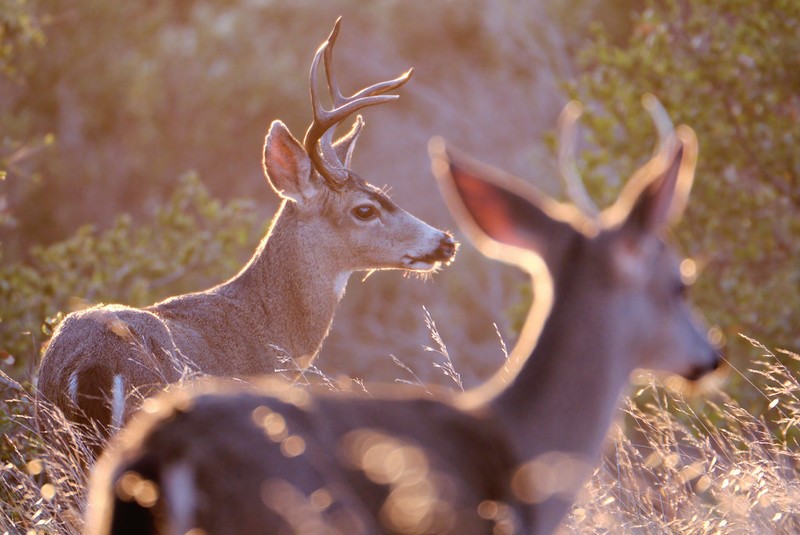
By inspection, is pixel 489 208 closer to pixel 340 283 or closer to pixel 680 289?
pixel 680 289

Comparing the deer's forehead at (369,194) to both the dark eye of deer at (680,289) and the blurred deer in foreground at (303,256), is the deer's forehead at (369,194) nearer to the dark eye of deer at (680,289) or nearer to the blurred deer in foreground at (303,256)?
the blurred deer in foreground at (303,256)

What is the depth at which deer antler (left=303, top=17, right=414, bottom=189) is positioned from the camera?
25.9ft

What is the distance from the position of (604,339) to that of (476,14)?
2911 centimetres

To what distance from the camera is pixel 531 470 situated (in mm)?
3650

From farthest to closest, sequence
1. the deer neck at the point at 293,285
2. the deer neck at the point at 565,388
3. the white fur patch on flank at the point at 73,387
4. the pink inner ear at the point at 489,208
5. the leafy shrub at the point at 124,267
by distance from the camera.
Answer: the leafy shrub at the point at 124,267, the deer neck at the point at 293,285, the white fur patch on flank at the point at 73,387, the pink inner ear at the point at 489,208, the deer neck at the point at 565,388

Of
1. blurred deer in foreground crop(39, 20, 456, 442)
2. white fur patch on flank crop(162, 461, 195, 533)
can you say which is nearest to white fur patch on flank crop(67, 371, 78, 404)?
blurred deer in foreground crop(39, 20, 456, 442)

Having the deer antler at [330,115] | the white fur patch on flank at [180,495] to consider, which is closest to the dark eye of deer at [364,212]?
the deer antler at [330,115]

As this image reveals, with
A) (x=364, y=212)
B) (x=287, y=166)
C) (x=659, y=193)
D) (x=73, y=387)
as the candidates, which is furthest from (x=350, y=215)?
(x=659, y=193)

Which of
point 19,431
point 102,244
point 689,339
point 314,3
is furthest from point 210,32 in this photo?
point 689,339

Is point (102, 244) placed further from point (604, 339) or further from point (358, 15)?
point (358, 15)

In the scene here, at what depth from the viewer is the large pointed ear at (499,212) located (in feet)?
12.8

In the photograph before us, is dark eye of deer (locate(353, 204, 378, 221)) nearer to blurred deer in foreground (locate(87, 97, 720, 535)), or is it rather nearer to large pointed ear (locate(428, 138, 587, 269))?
blurred deer in foreground (locate(87, 97, 720, 535))

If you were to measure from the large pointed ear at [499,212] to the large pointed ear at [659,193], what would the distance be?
0.61 ft

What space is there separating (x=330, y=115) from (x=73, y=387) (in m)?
2.68
